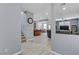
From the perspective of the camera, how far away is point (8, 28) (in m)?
3.71

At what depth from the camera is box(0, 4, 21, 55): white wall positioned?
3.44 m

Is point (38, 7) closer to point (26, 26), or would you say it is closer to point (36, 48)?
point (26, 26)

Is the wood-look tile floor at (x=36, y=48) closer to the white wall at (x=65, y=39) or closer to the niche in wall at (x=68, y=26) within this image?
the white wall at (x=65, y=39)

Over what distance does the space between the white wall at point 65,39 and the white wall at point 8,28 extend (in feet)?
4.90

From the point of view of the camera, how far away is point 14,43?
13.5 feet

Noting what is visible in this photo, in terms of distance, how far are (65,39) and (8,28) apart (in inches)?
76.0

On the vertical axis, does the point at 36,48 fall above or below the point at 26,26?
below

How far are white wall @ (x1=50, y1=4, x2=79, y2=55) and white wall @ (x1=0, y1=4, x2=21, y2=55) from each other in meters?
1.49

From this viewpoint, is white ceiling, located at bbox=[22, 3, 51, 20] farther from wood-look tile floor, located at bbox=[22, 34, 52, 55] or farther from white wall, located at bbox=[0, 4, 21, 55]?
wood-look tile floor, located at bbox=[22, 34, 52, 55]

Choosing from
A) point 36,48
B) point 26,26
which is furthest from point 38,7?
point 36,48
